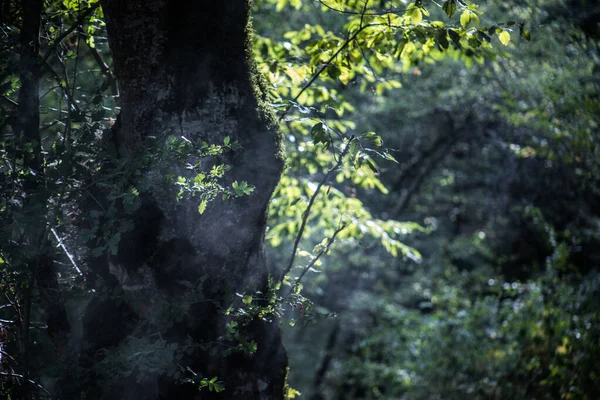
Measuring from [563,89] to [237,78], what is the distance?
202 inches

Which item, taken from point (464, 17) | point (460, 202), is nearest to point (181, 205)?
point (464, 17)

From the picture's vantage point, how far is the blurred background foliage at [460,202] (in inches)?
155

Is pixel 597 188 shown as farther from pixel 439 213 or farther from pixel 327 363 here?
pixel 327 363

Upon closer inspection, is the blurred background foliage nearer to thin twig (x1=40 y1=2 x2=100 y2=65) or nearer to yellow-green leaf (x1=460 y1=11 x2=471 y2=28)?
yellow-green leaf (x1=460 y1=11 x2=471 y2=28)

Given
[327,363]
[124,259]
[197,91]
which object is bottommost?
[327,363]

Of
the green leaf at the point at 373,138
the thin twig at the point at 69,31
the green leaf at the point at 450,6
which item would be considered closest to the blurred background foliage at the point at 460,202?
the green leaf at the point at 373,138

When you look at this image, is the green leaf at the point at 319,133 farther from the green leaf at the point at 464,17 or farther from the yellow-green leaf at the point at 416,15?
the green leaf at the point at 464,17

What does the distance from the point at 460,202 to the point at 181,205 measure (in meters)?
9.42

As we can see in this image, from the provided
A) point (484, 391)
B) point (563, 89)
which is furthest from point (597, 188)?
point (484, 391)

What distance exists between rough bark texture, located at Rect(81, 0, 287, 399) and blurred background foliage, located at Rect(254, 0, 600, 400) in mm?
429

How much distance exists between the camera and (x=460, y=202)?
1062 cm

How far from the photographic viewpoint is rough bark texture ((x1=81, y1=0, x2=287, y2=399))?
6.61ft

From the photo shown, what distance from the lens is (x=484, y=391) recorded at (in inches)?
218

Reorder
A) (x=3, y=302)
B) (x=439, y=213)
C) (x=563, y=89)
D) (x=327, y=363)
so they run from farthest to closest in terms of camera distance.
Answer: (x=439, y=213)
(x=327, y=363)
(x=563, y=89)
(x=3, y=302)
